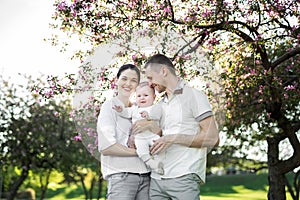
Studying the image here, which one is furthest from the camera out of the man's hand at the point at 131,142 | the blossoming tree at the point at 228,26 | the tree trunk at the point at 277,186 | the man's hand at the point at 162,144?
the tree trunk at the point at 277,186

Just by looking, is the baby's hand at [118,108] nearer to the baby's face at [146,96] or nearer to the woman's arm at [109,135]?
the woman's arm at [109,135]

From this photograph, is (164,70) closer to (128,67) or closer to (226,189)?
(128,67)

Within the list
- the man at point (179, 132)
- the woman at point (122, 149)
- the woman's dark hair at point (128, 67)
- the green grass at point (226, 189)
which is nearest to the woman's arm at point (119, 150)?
the woman at point (122, 149)

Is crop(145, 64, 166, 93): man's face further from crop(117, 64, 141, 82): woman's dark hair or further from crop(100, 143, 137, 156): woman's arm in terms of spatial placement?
crop(100, 143, 137, 156): woman's arm

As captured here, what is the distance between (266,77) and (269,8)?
102 centimetres

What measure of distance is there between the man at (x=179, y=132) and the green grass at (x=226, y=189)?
29268 millimetres

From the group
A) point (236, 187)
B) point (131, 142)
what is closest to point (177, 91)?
point (131, 142)

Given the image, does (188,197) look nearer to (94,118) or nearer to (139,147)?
(139,147)

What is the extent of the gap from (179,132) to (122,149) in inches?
12.8

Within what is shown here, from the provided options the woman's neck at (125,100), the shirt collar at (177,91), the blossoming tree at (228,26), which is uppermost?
the blossoming tree at (228,26)

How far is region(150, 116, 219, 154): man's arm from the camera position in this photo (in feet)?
8.17

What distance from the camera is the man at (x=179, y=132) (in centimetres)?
252

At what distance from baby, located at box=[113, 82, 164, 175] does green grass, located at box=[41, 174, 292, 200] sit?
29323 millimetres

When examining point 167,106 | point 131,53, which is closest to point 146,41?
point 131,53
